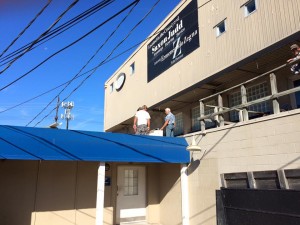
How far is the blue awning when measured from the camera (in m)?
7.26

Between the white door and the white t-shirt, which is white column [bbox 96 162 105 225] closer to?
the white door

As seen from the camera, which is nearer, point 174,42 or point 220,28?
point 220,28

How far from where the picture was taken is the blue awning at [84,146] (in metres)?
7.26

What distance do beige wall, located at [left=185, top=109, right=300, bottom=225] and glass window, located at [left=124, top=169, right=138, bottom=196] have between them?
269 centimetres

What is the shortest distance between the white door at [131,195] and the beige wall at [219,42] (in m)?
3.87

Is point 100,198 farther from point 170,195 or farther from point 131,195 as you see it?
point 170,195

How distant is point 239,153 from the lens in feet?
25.1

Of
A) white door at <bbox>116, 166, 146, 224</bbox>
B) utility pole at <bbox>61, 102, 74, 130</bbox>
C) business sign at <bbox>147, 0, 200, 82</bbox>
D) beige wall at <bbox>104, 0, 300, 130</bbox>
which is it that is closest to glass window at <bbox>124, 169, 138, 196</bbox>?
white door at <bbox>116, 166, 146, 224</bbox>

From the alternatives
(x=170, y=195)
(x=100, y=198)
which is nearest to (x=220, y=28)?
(x=170, y=195)

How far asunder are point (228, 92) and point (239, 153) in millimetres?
3926

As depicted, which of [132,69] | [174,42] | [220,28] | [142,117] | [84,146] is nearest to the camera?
[84,146]

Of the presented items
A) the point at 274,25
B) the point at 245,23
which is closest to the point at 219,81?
the point at 245,23

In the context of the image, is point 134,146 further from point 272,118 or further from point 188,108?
point 188,108

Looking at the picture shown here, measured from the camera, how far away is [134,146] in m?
8.84
